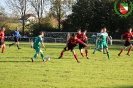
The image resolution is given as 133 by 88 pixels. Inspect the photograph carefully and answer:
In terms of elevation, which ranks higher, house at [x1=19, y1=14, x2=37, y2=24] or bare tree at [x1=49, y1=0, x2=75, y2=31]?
bare tree at [x1=49, y1=0, x2=75, y2=31]

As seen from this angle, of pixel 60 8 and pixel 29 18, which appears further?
pixel 29 18

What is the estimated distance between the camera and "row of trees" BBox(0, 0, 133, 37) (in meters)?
72.9

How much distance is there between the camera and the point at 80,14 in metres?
75.8

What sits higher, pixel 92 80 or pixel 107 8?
pixel 107 8

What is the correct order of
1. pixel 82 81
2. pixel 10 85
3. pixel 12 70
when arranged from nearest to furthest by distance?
pixel 10 85, pixel 82 81, pixel 12 70

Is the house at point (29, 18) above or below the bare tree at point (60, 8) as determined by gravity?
below

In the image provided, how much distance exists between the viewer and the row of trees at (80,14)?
72.9 metres

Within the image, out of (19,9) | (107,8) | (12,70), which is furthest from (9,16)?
(12,70)

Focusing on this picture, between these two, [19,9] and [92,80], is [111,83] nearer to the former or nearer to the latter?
[92,80]

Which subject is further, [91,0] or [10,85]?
[91,0]

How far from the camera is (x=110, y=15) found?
240ft

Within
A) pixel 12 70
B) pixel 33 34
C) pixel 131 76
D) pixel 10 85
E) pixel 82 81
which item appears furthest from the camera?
pixel 33 34

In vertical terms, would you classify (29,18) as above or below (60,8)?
below

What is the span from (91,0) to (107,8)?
4.94 metres
